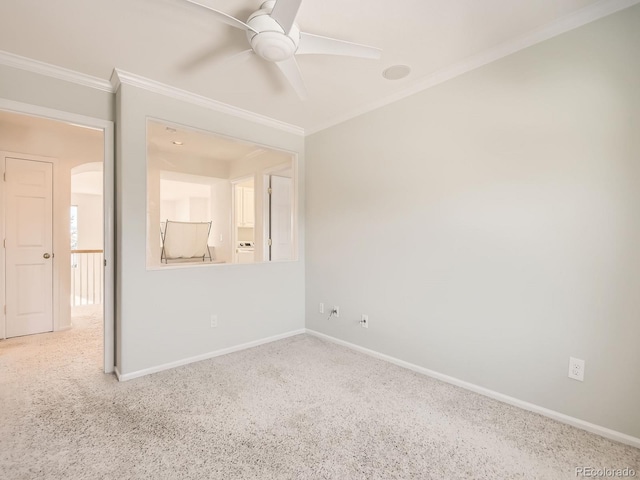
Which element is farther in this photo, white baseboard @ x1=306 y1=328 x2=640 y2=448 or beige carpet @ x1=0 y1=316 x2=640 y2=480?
white baseboard @ x1=306 y1=328 x2=640 y2=448

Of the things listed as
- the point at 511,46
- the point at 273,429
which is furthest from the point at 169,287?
the point at 511,46

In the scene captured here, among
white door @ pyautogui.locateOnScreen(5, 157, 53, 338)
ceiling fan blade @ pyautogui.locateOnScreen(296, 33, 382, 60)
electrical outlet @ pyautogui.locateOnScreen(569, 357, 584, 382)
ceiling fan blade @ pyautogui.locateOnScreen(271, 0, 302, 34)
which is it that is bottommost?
electrical outlet @ pyautogui.locateOnScreen(569, 357, 584, 382)

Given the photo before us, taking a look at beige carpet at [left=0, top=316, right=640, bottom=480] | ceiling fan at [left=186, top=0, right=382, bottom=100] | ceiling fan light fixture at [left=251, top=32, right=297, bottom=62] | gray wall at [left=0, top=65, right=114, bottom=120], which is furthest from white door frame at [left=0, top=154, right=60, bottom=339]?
ceiling fan light fixture at [left=251, top=32, right=297, bottom=62]

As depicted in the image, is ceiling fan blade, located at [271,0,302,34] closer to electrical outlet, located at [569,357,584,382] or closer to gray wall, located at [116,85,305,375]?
gray wall, located at [116,85,305,375]

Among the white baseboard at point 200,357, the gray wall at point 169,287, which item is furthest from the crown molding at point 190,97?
the white baseboard at point 200,357

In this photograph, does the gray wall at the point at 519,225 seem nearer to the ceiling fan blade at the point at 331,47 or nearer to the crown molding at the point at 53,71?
the ceiling fan blade at the point at 331,47

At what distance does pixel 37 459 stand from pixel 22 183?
11.6 ft

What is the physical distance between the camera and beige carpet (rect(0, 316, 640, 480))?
1566 millimetres

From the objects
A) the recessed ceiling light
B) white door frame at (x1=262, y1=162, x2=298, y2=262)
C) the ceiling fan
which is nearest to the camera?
the ceiling fan

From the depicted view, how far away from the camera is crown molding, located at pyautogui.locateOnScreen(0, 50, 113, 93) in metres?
2.26

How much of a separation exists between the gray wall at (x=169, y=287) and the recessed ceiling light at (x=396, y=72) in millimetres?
1515

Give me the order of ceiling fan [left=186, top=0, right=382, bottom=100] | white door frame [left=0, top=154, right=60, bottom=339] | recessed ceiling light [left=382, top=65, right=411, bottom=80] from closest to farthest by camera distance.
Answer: ceiling fan [left=186, top=0, right=382, bottom=100]
recessed ceiling light [left=382, top=65, right=411, bottom=80]
white door frame [left=0, top=154, right=60, bottom=339]

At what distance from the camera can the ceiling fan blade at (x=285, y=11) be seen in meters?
1.42

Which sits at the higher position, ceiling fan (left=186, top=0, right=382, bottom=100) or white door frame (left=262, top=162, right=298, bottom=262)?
ceiling fan (left=186, top=0, right=382, bottom=100)
